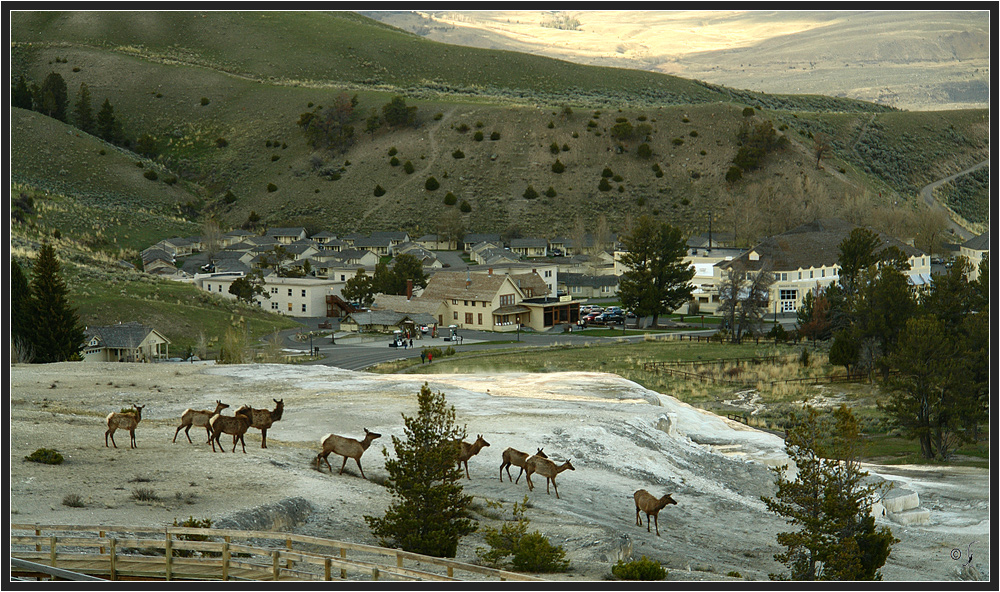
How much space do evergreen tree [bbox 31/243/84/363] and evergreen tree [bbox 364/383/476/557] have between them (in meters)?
38.1

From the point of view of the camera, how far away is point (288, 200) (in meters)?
152

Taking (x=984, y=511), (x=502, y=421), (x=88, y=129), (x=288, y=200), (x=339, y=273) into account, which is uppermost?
(x=88, y=129)

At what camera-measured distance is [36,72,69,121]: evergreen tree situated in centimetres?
17225

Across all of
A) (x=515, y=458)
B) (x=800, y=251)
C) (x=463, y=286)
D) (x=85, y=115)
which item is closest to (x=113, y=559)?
(x=515, y=458)

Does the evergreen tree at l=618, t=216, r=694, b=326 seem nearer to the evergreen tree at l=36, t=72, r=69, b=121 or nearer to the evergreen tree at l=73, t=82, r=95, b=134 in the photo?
the evergreen tree at l=73, t=82, r=95, b=134

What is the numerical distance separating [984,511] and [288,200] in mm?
132428

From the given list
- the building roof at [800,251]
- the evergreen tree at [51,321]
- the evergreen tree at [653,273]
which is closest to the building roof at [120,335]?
the evergreen tree at [51,321]

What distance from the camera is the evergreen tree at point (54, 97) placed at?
17225cm

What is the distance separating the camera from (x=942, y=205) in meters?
152

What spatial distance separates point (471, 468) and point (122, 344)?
4239 centimetres

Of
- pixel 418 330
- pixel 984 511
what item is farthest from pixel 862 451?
pixel 418 330

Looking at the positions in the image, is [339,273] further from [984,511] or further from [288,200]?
[984,511]

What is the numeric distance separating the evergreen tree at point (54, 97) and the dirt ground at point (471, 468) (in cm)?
14669

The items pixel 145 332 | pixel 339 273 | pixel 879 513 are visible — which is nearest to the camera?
pixel 879 513
